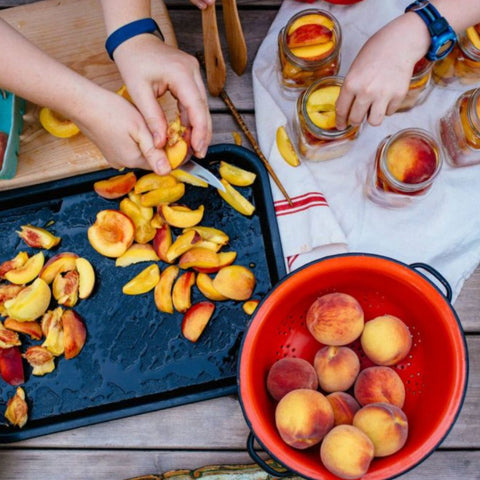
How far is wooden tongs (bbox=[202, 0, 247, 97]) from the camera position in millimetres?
914

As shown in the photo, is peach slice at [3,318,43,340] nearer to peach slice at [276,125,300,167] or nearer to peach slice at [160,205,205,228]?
peach slice at [160,205,205,228]

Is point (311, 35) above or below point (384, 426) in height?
above

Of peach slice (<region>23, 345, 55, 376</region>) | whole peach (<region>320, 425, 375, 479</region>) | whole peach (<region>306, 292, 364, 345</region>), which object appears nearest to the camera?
whole peach (<region>320, 425, 375, 479</region>)

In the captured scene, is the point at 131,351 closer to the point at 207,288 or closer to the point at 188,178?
the point at 207,288

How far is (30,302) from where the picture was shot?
0.94 meters

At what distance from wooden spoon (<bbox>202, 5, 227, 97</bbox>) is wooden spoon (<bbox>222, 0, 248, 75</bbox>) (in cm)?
3

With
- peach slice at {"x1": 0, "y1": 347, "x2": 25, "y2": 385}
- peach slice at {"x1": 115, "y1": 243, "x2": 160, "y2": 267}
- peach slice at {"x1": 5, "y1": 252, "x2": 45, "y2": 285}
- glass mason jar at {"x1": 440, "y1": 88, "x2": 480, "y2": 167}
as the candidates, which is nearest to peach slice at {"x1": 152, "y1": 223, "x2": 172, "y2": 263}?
peach slice at {"x1": 115, "y1": 243, "x2": 160, "y2": 267}

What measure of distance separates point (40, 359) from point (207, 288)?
34 cm

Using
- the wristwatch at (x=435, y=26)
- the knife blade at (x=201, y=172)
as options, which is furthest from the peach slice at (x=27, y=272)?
the wristwatch at (x=435, y=26)

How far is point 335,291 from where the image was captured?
916 mm

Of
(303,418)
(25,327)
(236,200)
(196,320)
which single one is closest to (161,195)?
(236,200)

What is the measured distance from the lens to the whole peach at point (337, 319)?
844 mm

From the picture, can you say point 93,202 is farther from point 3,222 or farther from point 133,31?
point 133,31

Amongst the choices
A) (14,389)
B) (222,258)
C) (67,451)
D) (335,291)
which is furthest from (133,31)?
(67,451)
